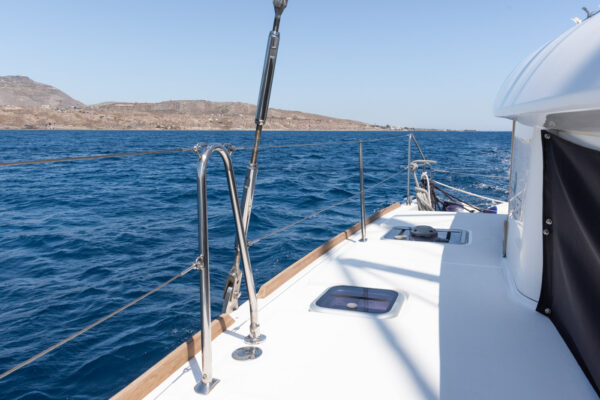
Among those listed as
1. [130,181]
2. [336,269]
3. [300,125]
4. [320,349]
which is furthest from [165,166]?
[300,125]

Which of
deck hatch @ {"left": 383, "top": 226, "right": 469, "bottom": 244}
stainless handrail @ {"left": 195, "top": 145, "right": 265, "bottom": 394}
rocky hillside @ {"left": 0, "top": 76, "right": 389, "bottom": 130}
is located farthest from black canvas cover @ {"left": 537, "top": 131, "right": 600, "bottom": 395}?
rocky hillside @ {"left": 0, "top": 76, "right": 389, "bottom": 130}

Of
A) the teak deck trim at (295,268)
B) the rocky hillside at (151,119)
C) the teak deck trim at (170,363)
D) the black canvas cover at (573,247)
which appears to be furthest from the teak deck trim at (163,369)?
the rocky hillside at (151,119)

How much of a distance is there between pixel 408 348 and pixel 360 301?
46 cm

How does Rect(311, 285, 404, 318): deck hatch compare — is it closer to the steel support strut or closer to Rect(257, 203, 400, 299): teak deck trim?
Rect(257, 203, 400, 299): teak deck trim

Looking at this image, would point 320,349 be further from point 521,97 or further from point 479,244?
point 479,244

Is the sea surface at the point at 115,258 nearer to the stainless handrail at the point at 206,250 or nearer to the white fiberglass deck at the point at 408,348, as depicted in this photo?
the white fiberglass deck at the point at 408,348

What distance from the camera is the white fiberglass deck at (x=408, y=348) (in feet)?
4.24

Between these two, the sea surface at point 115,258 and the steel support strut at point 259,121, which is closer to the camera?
the steel support strut at point 259,121

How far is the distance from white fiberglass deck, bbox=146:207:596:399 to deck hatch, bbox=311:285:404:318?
0.15ft

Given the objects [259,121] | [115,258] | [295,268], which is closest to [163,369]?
[259,121]

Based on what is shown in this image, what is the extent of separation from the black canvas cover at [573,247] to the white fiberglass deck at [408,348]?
Result: 0.08 m

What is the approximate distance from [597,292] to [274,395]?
0.99 meters

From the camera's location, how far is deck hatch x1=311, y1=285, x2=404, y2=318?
1.86 meters

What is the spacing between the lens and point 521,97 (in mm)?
1365
